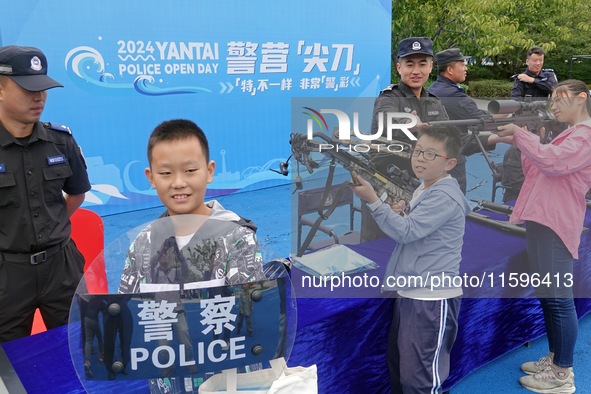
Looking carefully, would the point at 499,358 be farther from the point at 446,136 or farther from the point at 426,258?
the point at 446,136

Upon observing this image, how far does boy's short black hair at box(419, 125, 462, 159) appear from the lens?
178cm

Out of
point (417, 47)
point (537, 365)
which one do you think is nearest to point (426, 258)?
point (537, 365)

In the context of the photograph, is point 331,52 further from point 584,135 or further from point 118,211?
point 584,135

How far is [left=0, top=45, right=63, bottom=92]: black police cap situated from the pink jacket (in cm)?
185

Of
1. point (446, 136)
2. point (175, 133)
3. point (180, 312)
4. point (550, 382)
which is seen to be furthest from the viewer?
point (550, 382)

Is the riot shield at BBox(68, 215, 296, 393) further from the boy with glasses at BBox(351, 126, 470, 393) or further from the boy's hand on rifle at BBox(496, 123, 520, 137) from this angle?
the boy's hand on rifle at BBox(496, 123, 520, 137)

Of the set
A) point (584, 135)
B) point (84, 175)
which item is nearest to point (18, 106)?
point (84, 175)

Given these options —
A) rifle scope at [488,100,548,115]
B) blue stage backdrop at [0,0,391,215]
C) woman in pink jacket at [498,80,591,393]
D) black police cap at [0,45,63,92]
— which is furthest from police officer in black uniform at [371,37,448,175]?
blue stage backdrop at [0,0,391,215]

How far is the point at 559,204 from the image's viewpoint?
6.85ft

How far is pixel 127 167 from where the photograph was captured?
5.26m

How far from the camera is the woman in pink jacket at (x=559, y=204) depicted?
204 centimetres

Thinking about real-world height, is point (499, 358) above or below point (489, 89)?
below

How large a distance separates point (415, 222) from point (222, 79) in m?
4.44

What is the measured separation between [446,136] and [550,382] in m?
1.28
